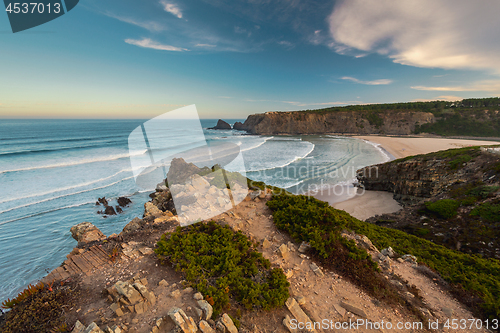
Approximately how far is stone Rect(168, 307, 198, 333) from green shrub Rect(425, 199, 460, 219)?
Answer: 1268 centimetres

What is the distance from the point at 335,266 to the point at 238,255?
2784 millimetres

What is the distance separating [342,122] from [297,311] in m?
87.1

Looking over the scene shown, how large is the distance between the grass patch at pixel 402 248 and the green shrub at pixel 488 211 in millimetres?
2915

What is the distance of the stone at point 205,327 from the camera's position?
344 centimetres

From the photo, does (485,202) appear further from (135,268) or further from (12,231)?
(12,231)

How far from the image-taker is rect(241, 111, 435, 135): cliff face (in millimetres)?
72312

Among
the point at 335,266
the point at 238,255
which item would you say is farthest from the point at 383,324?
the point at 238,255

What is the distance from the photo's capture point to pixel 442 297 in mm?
5184

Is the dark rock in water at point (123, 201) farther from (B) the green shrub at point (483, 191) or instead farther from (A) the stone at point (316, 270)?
(B) the green shrub at point (483, 191)

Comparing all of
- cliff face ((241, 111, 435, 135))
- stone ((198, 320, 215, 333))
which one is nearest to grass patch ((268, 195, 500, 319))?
stone ((198, 320, 215, 333))

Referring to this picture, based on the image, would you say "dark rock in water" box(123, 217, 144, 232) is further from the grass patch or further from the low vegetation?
the grass patch

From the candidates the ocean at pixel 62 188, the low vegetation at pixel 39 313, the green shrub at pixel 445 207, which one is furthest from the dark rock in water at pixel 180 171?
the green shrub at pixel 445 207

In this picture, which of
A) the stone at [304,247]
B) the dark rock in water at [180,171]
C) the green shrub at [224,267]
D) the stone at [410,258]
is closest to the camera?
the green shrub at [224,267]

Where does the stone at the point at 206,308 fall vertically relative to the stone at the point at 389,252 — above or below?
above
